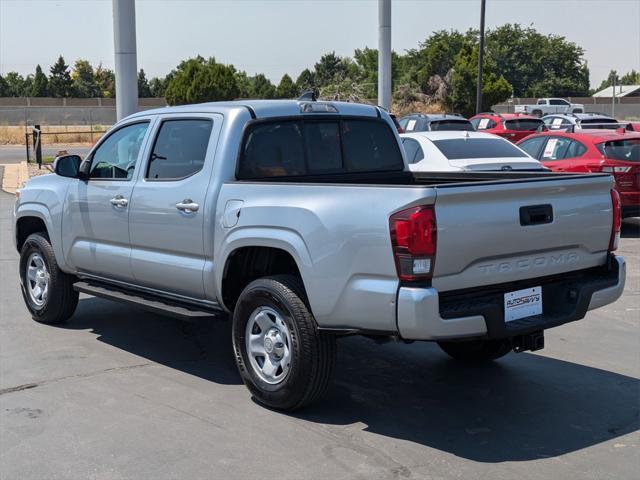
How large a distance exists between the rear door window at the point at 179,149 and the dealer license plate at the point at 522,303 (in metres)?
2.45

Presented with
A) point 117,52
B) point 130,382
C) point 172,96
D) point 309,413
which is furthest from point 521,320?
point 172,96

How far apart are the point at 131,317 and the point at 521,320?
4.41 meters

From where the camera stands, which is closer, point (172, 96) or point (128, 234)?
point (128, 234)

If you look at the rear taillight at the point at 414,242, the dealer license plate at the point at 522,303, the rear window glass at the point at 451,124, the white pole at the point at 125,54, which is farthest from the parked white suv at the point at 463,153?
the rear window glass at the point at 451,124

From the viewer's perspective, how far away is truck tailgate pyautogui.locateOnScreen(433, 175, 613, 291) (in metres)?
4.88

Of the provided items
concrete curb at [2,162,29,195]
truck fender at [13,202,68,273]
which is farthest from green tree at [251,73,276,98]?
truck fender at [13,202,68,273]

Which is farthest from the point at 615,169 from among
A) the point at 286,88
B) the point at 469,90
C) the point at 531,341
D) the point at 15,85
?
the point at 15,85

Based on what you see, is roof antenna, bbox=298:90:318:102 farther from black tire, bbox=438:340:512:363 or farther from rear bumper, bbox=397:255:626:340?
rear bumper, bbox=397:255:626:340

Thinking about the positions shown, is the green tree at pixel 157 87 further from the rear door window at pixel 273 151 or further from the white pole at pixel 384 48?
the rear door window at pixel 273 151

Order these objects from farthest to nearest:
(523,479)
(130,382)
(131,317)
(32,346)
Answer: (131,317) → (32,346) → (130,382) → (523,479)

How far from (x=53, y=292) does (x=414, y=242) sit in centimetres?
429

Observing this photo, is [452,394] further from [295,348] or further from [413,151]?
[413,151]

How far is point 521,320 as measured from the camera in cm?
529

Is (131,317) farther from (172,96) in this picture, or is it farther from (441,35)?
(441,35)
